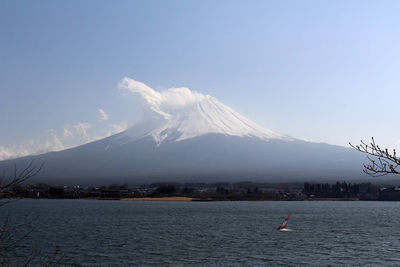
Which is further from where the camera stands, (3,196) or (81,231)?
(81,231)

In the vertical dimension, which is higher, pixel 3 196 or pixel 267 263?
pixel 3 196

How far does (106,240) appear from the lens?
28.7m

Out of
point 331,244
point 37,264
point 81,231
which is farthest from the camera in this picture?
point 81,231

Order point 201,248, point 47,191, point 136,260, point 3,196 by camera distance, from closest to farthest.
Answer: point 3,196 < point 136,260 < point 201,248 < point 47,191

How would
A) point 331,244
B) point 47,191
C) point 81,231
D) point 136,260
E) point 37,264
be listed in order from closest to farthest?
1. point 37,264
2. point 136,260
3. point 331,244
4. point 81,231
5. point 47,191

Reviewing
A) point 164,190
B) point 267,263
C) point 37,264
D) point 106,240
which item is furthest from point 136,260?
point 164,190

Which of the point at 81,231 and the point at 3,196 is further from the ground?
the point at 3,196

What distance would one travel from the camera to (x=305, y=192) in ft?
447

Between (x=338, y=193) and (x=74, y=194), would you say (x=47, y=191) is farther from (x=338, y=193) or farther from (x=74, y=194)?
(x=338, y=193)

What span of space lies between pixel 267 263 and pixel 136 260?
588 centimetres

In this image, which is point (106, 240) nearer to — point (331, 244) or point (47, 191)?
point (331, 244)

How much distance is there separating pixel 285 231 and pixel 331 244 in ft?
28.0

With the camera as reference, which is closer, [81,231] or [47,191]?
[81,231]

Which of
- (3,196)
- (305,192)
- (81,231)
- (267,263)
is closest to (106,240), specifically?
(81,231)
